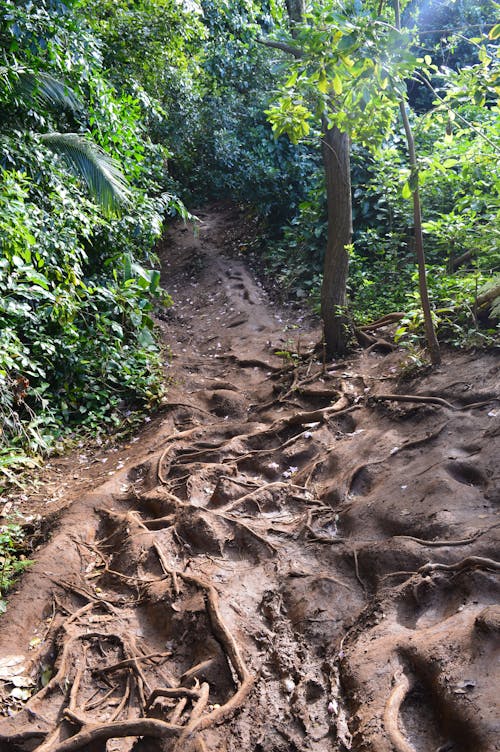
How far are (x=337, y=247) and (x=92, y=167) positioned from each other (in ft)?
10.2

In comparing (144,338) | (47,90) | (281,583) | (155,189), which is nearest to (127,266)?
(144,338)

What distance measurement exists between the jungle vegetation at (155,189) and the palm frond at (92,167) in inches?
0.8

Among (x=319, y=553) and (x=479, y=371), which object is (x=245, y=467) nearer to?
(x=319, y=553)

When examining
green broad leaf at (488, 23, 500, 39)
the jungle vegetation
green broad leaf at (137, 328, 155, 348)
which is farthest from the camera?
green broad leaf at (137, 328, 155, 348)

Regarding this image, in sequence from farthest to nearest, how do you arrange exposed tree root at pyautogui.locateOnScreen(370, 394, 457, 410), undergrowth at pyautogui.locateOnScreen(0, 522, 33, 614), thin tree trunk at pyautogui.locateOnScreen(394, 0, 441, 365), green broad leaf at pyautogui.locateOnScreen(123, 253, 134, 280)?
green broad leaf at pyautogui.locateOnScreen(123, 253, 134, 280)
exposed tree root at pyautogui.locateOnScreen(370, 394, 457, 410)
thin tree trunk at pyautogui.locateOnScreen(394, 0, 441, 365)
undergrowth at pyautogui.locateOnScreen(0, 522, 33, 614)

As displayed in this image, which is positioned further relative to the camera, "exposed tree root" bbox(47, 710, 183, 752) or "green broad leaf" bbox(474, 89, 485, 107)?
"green broad leaf" bbox(474, 89, 485, 107)

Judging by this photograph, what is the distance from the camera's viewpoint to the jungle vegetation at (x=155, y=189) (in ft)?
14.7

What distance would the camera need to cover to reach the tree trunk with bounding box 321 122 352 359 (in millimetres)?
6918

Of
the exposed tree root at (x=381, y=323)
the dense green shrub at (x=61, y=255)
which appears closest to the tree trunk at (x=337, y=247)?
the exposed tree root at (x=381, y=323)

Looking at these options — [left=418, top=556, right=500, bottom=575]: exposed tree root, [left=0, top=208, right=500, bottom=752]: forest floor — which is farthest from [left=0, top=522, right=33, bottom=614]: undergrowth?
[left=418, top=556, right=500, bottom=575]: exposed tree root

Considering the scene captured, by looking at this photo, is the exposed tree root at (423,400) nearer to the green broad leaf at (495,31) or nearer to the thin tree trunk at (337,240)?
the thin tree trunk at (337,240)

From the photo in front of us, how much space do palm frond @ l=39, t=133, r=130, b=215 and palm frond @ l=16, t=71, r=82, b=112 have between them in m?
0.51

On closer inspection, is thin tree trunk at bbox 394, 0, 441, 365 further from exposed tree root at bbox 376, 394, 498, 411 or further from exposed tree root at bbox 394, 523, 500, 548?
exposed tree root at bbox 394, 523, 500, 548

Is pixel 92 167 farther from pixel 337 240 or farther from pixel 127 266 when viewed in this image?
pixel 337 240
